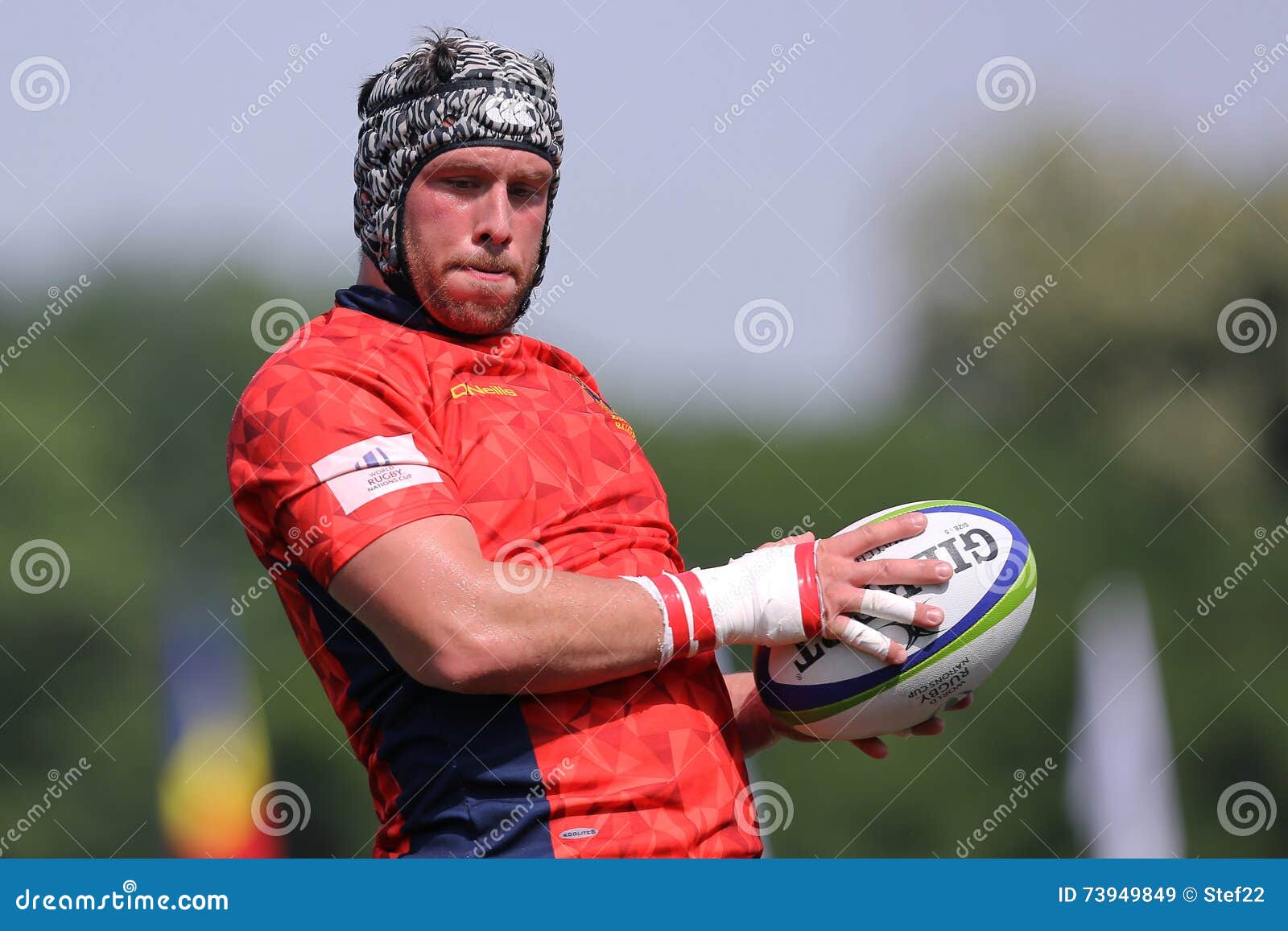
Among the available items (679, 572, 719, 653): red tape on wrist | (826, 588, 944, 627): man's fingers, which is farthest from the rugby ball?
(679, 572, 719, 653): red tape on wrist

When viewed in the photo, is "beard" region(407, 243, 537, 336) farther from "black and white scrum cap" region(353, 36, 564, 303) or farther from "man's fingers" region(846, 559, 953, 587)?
"man's fingers" region(846, 559, 953, 587)

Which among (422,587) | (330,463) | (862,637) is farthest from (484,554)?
(862,637)

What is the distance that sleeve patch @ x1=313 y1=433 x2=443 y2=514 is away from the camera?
3303 millimetres

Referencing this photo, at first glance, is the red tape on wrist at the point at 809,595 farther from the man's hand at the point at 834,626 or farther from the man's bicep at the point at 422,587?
the man's bicep at the point at 422,587

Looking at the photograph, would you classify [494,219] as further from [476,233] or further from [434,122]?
[434,122]

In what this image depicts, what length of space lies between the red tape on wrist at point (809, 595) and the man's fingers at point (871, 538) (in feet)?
0.33

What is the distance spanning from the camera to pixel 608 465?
3814 mm

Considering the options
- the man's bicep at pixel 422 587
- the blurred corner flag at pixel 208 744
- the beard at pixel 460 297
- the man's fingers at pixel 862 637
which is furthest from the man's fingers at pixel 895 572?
the blurred corner flag at pixel 208 744

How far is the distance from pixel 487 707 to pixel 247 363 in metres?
28.9

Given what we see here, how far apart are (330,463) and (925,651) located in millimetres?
1655

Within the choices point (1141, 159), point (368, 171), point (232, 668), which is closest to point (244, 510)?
point (368, 171)

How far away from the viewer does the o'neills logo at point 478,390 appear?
12.2 ft

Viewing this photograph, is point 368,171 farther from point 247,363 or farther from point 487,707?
point 247,363

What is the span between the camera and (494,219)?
13.1ft
